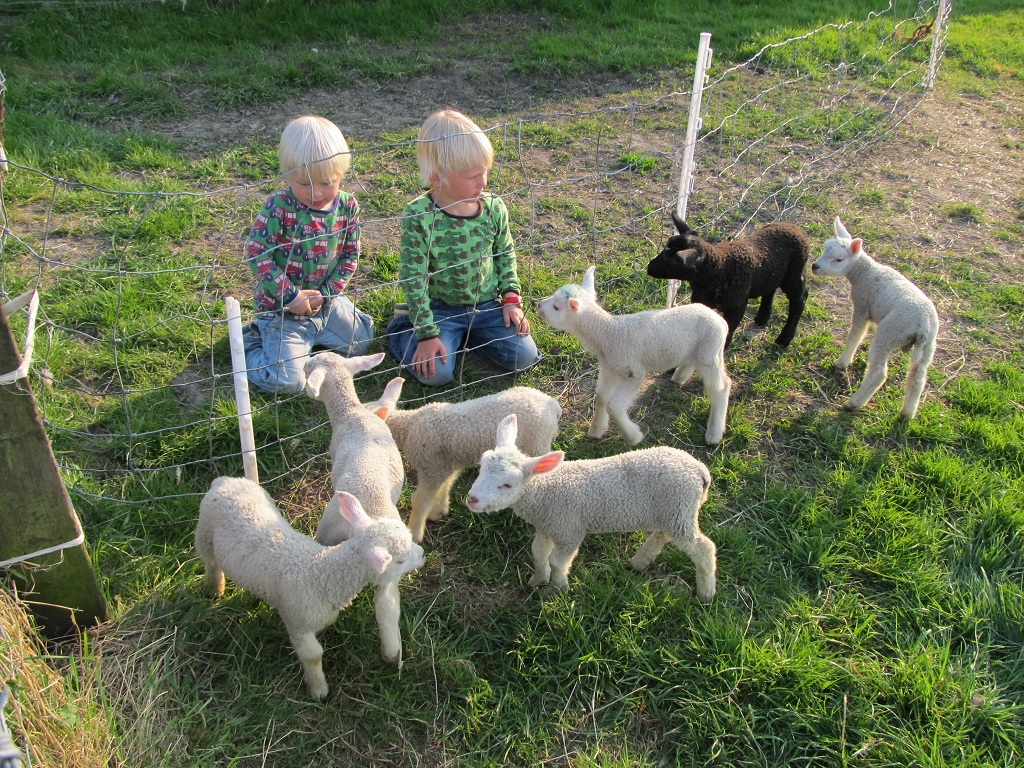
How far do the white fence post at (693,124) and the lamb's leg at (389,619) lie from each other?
3.30m

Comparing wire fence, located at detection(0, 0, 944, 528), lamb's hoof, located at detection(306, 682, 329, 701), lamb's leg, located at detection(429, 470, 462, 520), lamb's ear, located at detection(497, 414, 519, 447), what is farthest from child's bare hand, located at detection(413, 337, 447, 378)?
lamb's hoof, located at detection(306, 682, 329, 701)

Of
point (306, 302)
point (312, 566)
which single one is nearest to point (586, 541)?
point (312, 566)

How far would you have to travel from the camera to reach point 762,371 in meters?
5.28

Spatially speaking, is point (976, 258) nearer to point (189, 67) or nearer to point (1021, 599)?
point (1021, 599)

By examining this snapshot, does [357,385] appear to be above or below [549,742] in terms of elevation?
above

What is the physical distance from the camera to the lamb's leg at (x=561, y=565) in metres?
3.58

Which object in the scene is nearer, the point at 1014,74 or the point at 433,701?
the point at 433,701

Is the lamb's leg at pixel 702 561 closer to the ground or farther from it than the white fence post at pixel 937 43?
closer to the ground

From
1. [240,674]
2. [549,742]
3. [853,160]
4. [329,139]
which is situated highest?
[329,139]

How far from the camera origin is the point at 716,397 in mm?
4586

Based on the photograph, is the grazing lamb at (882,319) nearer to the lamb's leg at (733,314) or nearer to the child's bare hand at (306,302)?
the lamb's leg at (733,314)

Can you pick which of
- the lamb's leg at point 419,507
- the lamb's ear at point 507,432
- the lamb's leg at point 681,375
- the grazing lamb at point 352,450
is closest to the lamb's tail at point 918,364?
the lamb's leg at point 681,375

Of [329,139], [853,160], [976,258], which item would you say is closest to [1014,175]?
[853,160]

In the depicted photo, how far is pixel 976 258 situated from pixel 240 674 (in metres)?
6.89
